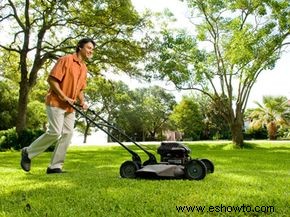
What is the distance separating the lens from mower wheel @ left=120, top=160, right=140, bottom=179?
18.2 ft

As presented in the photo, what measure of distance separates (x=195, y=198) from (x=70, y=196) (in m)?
1.16

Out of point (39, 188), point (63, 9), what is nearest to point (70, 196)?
point (39, 188)

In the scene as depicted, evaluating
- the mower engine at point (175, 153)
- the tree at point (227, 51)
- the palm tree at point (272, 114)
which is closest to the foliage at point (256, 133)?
the palm tree at point (272, 114)

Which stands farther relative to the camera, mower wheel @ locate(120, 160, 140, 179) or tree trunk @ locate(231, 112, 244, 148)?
tree trunk @ locate(231, 112, 244, 148)

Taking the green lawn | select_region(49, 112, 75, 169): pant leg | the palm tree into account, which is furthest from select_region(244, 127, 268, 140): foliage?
the green lawn

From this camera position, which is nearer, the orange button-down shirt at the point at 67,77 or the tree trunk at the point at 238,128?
the orange button-down shirt at the point at 67,77

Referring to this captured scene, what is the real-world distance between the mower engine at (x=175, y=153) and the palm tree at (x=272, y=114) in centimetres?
4397

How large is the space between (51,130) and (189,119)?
2010 inches

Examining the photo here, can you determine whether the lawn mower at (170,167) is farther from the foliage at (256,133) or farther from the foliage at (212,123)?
the foliage at (212,123)

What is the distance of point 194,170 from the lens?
5289 mm

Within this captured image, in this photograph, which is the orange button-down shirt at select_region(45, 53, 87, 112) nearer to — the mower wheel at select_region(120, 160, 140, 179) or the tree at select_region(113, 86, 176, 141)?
the mower wheel at select_region(120, 160, 140, 179)

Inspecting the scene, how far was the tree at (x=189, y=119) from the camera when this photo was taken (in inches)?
2224

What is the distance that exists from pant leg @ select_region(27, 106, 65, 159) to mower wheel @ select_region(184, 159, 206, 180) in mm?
1890

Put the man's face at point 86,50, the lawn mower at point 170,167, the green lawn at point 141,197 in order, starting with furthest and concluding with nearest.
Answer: the man's face at point 86,50 → the lawn mower at point 170,167 → the green lawn at point 141,197
